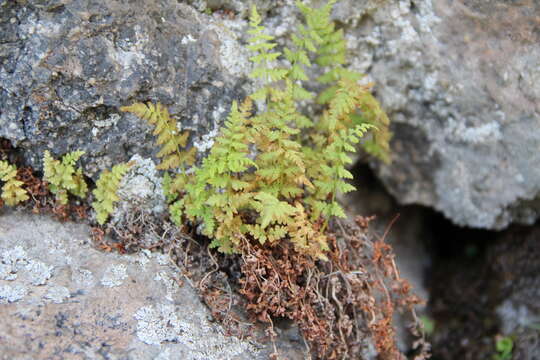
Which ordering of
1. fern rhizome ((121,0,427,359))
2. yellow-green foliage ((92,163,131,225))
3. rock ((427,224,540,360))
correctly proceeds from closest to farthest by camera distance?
fern rhizome ((121,0,427,359)) < yellow-green foliage ((92,163,131,225)) < rock ((427,224,540,360))

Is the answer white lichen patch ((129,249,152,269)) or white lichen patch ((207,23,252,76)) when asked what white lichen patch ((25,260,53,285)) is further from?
white lichen patch ((207,23,252,76))

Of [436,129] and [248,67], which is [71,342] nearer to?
[248,67]

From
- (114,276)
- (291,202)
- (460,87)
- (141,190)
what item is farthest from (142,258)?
(460,87)

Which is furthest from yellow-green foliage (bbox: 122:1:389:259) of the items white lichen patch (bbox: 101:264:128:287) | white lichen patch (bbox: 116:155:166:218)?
white lichen patch (bbox: 101:264:128:287)

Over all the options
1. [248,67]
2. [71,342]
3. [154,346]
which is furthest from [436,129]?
[71,342]

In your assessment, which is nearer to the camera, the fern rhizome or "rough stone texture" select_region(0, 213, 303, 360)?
"rough stone texture" select_region(0, 213, 303, 360)

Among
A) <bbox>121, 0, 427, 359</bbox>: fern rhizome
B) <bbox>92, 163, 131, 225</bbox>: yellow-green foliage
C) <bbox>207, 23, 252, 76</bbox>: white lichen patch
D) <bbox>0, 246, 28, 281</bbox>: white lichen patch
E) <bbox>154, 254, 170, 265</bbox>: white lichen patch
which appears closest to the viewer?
<bbox>0, 246, 28, 281</bbox>: white lichen patch

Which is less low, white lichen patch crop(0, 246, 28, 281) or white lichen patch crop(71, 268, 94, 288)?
white lichen patch crop(0, 246, 28, 281)

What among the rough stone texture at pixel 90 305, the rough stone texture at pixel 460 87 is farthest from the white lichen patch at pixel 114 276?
the rough stone texture at pixel 460 87
